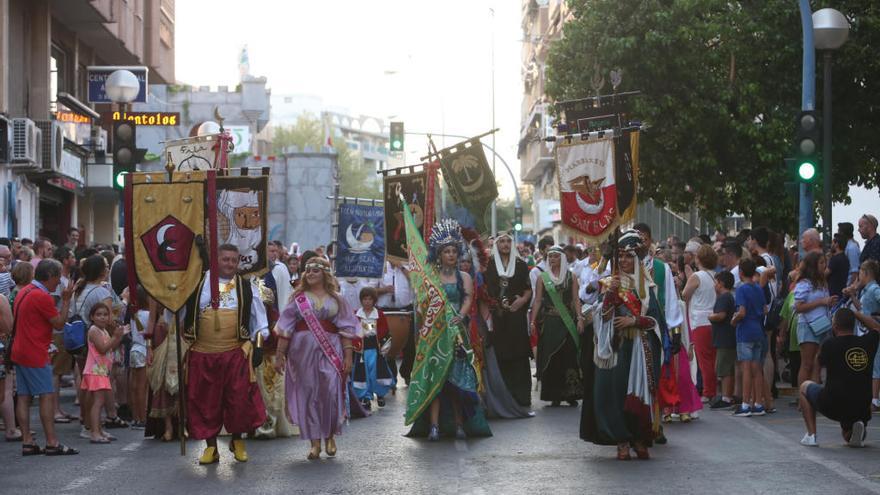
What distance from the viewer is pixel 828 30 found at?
61.5 ft

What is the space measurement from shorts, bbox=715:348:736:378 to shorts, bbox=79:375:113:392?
6.60m

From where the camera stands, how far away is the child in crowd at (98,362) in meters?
13.0

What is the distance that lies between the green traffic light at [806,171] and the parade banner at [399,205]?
4664 millimetres

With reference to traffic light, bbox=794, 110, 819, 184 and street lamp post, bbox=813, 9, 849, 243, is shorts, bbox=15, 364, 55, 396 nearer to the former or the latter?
traffic light, bbox=794, 110, 819, 184

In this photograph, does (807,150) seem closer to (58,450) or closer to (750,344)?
(750,344)

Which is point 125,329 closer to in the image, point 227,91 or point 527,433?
point 527,433

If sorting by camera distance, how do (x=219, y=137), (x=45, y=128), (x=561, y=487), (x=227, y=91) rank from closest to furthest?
(x=561, y=487) → (x=219, y=137) → (x=45, y=128) → (x=227, y=91)

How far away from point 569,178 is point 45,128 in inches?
765

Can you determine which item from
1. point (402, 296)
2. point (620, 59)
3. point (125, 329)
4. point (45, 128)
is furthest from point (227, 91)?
point (125, 329)

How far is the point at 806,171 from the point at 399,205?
5.08 m

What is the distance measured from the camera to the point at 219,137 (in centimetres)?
1472

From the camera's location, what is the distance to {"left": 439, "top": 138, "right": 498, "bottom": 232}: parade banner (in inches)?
677

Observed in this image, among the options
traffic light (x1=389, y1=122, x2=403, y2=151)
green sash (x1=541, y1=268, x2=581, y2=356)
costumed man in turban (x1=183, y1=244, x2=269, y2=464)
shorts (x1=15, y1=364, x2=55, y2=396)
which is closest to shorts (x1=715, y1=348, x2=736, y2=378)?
green sash (x1=541, y1=268, x2=581, y2=356)

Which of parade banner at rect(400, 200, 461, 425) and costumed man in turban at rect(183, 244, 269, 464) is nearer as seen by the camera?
costumed man in turban at rect(183, 244, 269, 464)
